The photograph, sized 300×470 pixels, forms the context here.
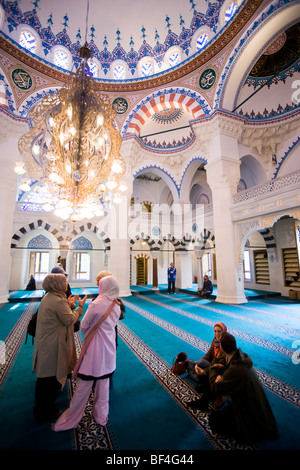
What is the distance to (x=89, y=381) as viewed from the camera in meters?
1.40

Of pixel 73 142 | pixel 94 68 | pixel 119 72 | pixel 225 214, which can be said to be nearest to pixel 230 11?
pixel 119 72

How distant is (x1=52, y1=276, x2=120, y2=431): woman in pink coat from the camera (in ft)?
4.54

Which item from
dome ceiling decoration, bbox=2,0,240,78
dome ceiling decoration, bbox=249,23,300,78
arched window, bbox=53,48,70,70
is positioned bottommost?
dome ceiling decoration, bbox=249,23,300,78

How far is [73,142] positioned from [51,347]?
12.1 ft

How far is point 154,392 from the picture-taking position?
75.8 inches

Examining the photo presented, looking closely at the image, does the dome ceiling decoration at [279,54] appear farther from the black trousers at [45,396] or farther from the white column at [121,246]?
the black trousers at [45,396]

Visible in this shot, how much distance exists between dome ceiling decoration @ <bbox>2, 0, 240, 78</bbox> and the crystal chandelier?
3965 mm

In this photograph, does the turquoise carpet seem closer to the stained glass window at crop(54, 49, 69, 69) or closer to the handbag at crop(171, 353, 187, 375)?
the handbag at crop(171, 353, 187, 375)

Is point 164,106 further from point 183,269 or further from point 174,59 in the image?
point 183,269

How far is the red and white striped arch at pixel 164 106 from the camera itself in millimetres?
7102

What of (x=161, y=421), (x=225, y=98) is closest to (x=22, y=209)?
(x=225, y=98)

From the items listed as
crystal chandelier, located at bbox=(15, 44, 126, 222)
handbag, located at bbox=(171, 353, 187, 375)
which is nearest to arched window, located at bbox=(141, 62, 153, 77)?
crystal chandelier, located at bbox=(15, 44, 126, 222)
